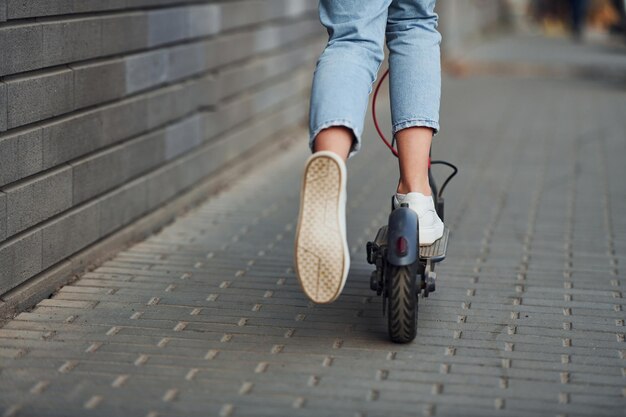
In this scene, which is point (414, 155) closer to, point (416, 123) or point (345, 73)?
point (416, 123)

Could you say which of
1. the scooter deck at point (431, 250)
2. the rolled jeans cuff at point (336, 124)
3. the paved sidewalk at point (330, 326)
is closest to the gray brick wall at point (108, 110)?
the paved sidewalk at point (330, 326)

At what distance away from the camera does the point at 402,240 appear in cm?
368

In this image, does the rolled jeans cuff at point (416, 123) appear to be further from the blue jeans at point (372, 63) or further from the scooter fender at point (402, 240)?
the scooter fender at point (402, 240)

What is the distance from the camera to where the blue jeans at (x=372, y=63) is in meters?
3.58

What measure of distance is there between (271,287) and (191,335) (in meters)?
0.79

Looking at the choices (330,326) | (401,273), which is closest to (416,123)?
(401,273)

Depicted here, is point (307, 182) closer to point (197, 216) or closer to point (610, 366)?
point (610, 366)

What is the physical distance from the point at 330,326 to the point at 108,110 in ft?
5.29

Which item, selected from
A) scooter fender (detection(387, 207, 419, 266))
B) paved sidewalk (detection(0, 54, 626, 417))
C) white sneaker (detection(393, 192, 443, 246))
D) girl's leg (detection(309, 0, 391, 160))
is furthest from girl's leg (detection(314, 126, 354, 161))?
paved sidewalk (detection(0, 54, 626, 417))

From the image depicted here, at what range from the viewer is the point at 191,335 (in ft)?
12.9

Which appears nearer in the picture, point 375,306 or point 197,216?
point 375,306

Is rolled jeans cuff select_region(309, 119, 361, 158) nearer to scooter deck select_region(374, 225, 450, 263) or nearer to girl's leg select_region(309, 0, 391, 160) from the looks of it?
girl's leg select_region(309, 0, 391, 160)

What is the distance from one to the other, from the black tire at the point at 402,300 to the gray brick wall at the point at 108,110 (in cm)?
132

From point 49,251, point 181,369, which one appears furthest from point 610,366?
point 49,251
